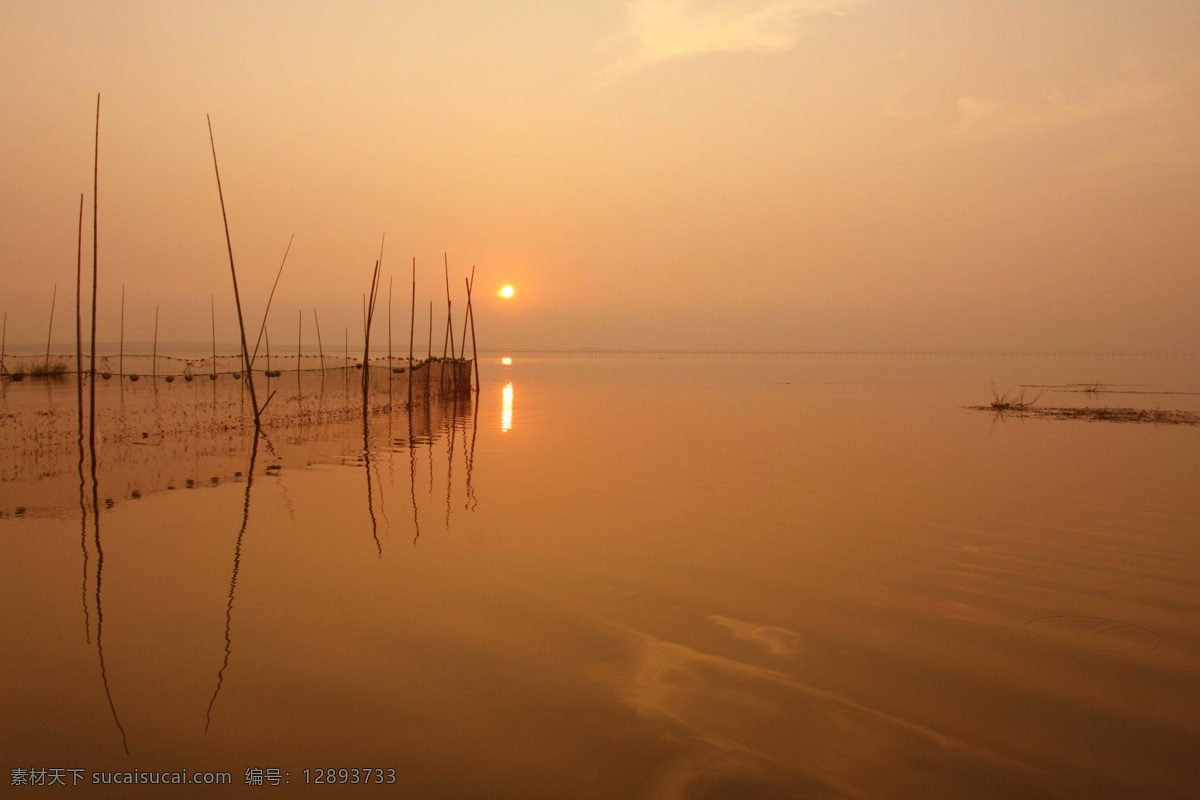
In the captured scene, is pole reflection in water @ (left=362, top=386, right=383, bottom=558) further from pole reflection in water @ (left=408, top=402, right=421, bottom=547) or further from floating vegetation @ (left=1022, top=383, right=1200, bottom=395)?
floating vegetation @ (left=1022, top=383, right=1200, bottom=395)

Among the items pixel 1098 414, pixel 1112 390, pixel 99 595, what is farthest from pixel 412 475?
pixel 1112 390

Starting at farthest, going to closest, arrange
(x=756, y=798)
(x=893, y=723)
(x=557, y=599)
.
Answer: (x=557, y=599) → (x=893, y=723) → (x=756, y=798)

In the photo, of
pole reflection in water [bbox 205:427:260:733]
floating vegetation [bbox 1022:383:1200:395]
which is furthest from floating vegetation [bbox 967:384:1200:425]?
pole reflection in water [bbox 205:427:260:733]

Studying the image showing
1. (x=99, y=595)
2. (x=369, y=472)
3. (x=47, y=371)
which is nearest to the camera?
(x=99, y=595)

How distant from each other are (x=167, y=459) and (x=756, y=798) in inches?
405

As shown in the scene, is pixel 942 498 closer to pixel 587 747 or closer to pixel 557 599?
pixel 557 599

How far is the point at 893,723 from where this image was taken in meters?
3.48

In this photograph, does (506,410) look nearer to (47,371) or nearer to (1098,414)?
(1098,414)

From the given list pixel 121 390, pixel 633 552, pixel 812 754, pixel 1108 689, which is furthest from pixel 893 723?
pixel 121 390

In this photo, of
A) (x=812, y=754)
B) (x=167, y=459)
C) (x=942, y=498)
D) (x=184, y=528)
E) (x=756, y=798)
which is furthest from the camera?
(x=167, y=459)

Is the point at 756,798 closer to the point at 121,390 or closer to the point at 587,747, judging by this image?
the point at 587,747

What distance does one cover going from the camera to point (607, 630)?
459cm

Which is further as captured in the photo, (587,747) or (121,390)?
(121,390)

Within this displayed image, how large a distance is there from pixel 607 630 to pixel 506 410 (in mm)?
16611
